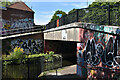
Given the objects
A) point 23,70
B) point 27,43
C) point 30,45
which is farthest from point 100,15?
point 30,45

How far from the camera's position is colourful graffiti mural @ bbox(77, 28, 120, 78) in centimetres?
677

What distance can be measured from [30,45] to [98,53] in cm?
1577

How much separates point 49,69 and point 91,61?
215 inches

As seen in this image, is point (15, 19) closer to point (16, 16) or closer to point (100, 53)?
point (16, 16)

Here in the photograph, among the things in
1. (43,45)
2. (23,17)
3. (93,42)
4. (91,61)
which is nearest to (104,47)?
(93,42)

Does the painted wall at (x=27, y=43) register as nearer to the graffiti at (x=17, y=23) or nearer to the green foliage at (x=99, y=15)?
the graffiti at (x=17, y=23)

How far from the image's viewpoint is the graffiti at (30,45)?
20409 mm

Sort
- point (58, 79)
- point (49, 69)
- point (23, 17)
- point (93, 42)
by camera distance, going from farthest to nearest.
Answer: point (23, 17)
point (49, 69)
point (58, 79)
point (93, 42)

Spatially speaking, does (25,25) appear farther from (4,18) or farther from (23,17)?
(4,18)

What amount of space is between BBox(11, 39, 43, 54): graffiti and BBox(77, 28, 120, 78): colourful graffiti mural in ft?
45.6

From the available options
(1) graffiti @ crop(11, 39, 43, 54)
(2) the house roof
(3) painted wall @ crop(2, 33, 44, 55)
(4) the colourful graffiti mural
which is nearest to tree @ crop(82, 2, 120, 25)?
(4) the colourful graffiti mural

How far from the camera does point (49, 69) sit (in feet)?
39.7

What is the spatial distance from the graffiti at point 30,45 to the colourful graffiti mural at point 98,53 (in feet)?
45.6

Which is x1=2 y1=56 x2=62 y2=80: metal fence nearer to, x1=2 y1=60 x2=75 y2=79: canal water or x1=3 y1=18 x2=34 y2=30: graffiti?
x1=2 y1=60 x2=75 y2=79: canal water
